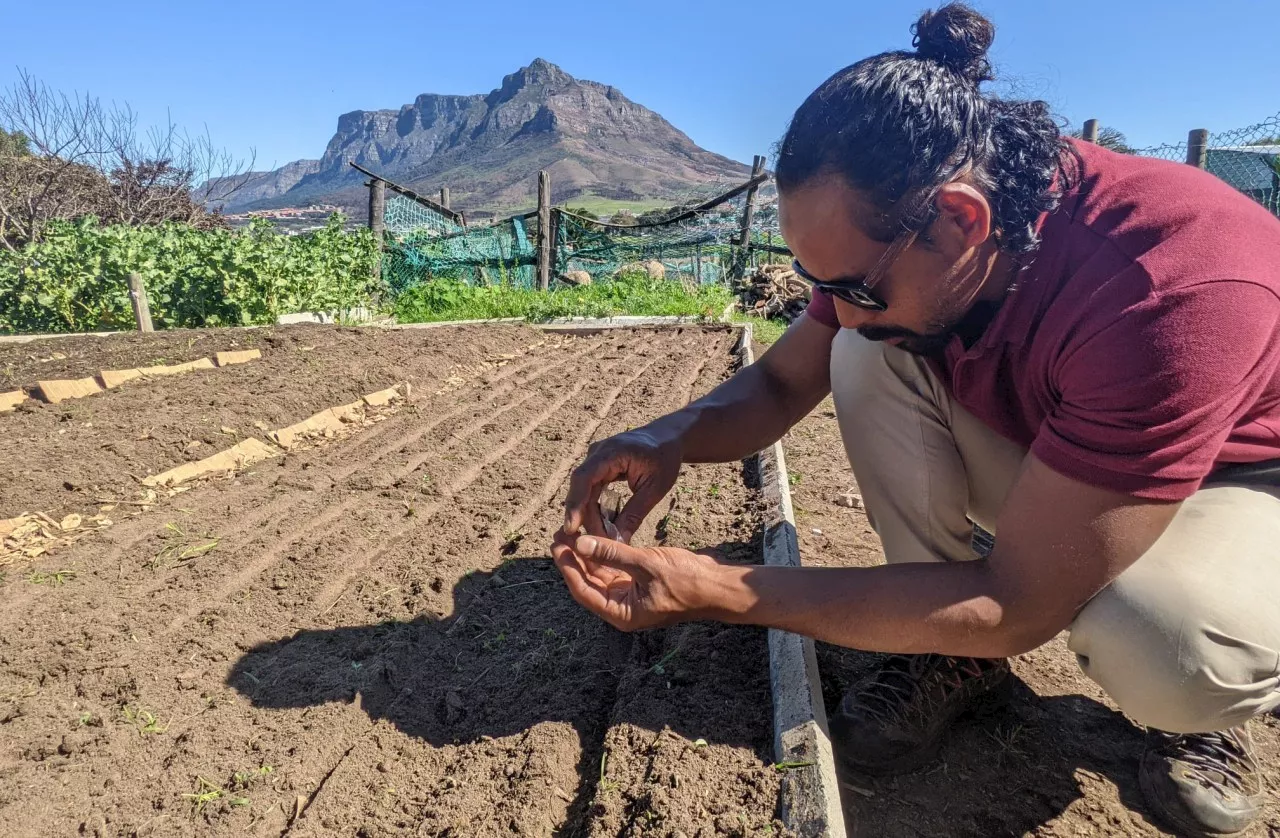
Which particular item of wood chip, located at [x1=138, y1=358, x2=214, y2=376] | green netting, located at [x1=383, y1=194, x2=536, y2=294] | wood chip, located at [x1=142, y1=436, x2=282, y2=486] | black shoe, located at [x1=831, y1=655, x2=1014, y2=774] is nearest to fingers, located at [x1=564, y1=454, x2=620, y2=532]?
black shoe, located at [x1=831, y1=655, x2=1014, y2=774]

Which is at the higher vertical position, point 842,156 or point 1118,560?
point 842,156

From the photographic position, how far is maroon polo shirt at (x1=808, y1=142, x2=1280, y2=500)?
1.21 metres

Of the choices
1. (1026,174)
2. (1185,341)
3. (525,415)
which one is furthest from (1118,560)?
(525,415)

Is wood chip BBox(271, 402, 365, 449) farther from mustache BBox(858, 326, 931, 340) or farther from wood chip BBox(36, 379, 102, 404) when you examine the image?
mustache BBox(858, 326, 931, 340)

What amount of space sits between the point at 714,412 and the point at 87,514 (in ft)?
8.49

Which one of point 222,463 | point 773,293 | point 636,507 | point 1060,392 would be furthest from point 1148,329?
point 773,293

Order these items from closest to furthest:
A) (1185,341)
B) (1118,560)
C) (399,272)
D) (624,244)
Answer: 1. (1185,341)
2. (1118,560)
3. (399,272)
4. (624,244)

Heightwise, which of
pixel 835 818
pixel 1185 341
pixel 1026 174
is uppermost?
pixel 1026 174

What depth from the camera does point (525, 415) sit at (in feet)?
14.5

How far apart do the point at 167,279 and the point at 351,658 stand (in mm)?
7372

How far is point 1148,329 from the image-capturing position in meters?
1.22

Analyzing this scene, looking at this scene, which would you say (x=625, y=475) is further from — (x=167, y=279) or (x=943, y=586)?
(x=167, y=279)

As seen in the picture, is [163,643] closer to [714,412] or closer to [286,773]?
[286,773]

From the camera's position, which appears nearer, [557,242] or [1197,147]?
[1197,147]
